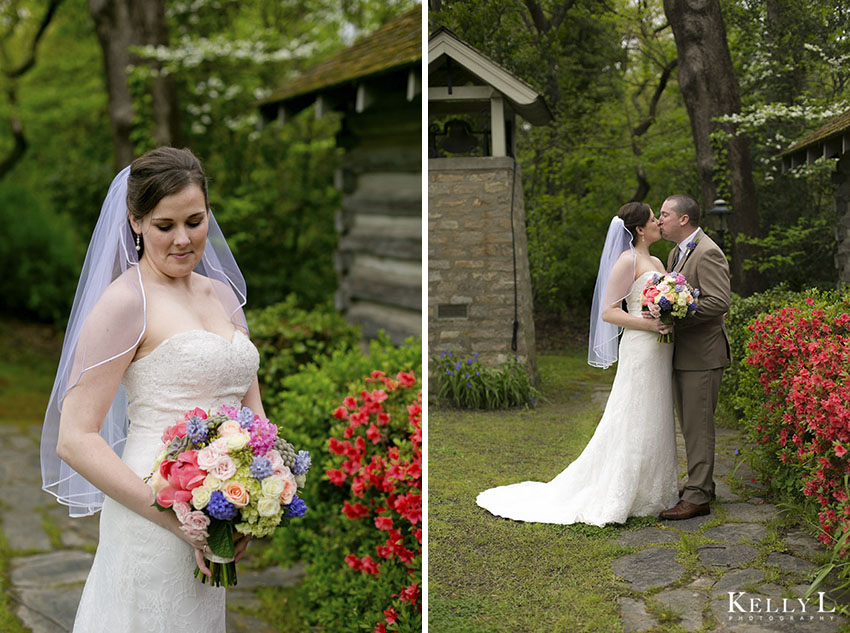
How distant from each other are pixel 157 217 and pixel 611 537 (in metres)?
1.82

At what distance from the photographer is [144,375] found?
233 cm

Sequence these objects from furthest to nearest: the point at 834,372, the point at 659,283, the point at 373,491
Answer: the point at 373,491 → the point at 659,283 → the point at 834,372

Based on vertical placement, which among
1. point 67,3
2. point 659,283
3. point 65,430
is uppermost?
point 67,3

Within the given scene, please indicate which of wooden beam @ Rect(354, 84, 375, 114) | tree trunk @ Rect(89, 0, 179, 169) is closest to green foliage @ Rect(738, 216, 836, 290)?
wooden beam @ Rect(354, 84, 375, 114)

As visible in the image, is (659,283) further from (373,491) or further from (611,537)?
(373,491)

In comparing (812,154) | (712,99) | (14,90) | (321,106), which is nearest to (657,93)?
(712,99)

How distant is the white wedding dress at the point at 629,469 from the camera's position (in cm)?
272

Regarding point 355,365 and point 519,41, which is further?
point 355,365

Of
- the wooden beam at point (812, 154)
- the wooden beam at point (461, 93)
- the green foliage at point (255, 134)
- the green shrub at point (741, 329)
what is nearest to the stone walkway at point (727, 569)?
the green shrub at point (741, 329)

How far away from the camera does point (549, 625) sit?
8.38 feet

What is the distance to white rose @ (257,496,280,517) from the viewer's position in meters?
2.12

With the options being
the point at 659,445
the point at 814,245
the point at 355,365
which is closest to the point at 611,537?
the point at 659,445

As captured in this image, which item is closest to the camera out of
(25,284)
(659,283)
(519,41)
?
(659,283)

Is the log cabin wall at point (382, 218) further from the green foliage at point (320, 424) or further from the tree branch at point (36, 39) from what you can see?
the tree branch at point (36, 39)
